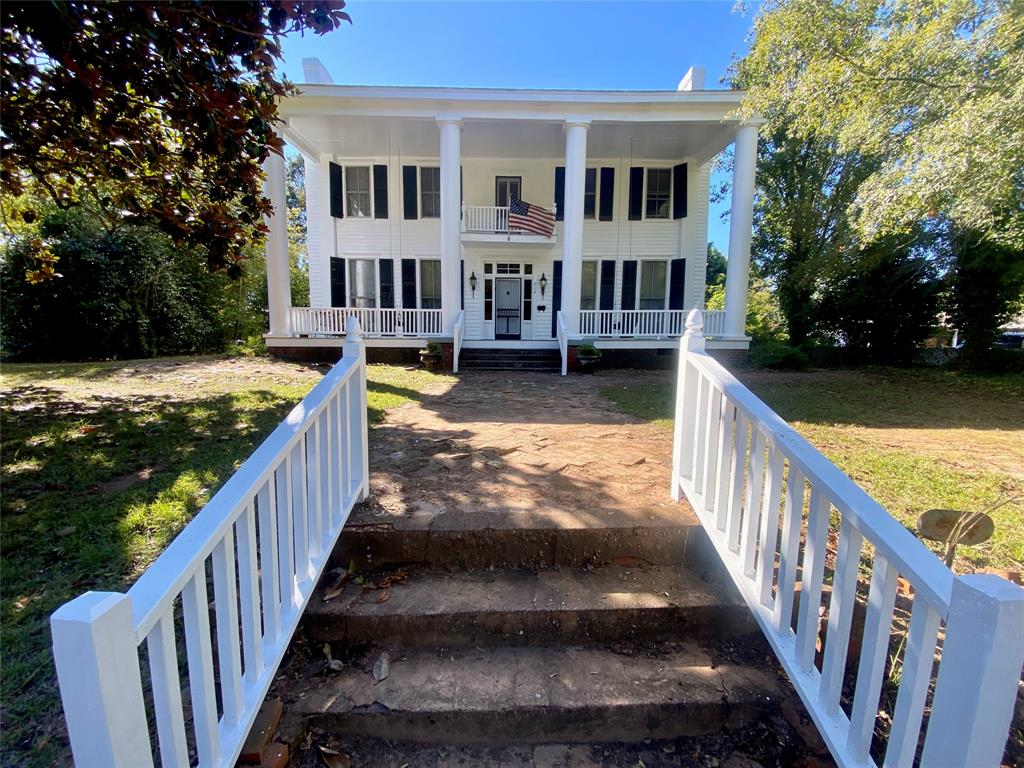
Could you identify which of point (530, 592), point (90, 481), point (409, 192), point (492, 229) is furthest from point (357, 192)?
point (530, 592)

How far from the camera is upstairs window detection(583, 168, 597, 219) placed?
13.1 m

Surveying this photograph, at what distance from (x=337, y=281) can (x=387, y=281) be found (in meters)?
1.28

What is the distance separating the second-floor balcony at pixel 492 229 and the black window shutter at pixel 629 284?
2148 millimetres

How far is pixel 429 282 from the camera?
13.5 metres

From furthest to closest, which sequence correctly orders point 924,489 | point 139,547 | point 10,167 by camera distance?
point 10,167 → point 924,489 → point 139,547

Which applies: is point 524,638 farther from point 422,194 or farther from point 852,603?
point 422,194

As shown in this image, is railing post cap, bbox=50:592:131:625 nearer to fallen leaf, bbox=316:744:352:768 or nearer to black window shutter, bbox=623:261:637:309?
fallen leaf, bbox=316:744:352:768

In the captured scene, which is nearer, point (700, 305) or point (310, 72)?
point (310, 72)

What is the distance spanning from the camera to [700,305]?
13070 millimetres

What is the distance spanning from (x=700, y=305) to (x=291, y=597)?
12.9 metres

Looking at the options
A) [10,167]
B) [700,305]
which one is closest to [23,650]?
[10,167]

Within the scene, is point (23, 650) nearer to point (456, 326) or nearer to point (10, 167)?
point (10, 167)

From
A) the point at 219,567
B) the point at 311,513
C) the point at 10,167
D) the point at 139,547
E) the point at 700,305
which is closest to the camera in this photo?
the point at 219,567

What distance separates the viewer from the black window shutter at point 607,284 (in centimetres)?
1353
